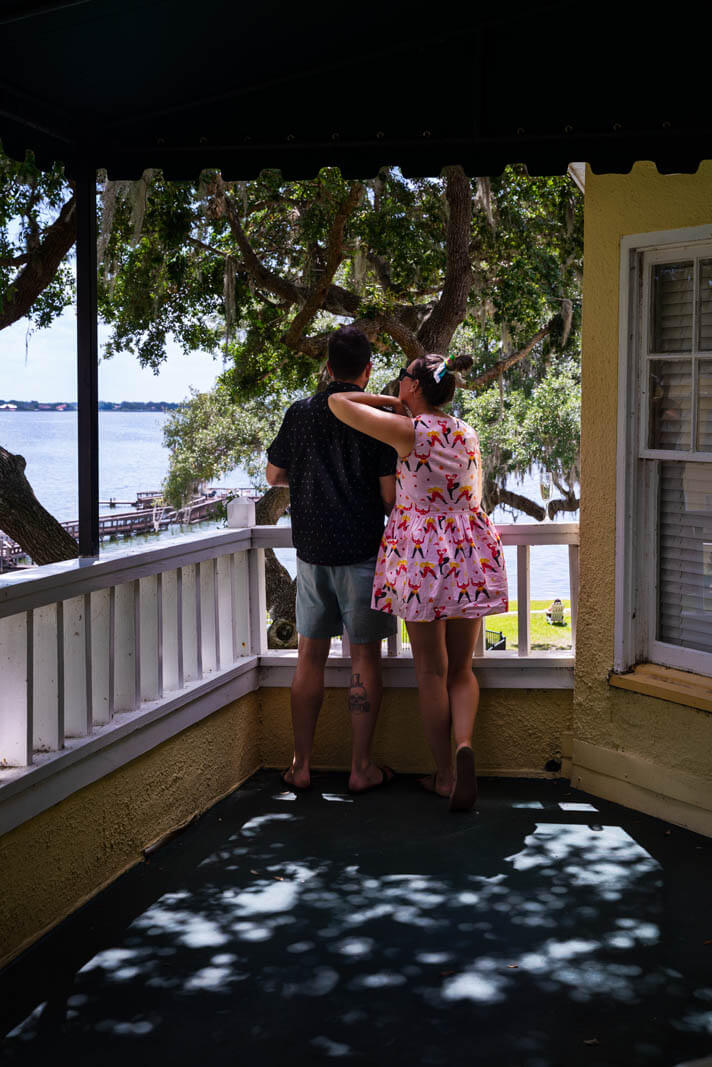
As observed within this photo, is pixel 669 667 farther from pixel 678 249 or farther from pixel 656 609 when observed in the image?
pixel 678 249

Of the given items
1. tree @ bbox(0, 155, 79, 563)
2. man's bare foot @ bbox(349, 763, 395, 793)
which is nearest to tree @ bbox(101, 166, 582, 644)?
tree @ bbox(0, 155, 79, 563)

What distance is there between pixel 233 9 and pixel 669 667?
9.77ft

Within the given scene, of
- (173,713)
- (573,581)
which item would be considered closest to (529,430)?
(573,581)

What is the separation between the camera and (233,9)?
9.66 feet

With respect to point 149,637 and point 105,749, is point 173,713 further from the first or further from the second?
point 105,749

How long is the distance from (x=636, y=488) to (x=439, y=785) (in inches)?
59.2

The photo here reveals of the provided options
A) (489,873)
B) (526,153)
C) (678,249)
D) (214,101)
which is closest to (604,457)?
(678,249)

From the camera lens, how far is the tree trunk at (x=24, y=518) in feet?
32.6

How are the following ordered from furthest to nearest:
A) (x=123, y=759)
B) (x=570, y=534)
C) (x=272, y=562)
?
(x=272, y=562), (x=570, y=534), (x=123, y=759)

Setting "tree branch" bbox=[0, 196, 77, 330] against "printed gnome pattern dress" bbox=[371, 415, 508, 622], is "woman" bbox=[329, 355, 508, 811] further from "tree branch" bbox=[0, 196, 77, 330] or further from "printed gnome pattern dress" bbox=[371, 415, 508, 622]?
"tree branch" bbox=[0, 196, 77, 330]

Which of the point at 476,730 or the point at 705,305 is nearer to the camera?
the point at 705,305

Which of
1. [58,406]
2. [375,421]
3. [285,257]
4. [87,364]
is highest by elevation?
[285,257]

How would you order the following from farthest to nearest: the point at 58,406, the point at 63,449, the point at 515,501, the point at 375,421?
the point at 63,449, the point at 58,406, the point at 515,501, the point at 375,421

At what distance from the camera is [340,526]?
14.2 feet
